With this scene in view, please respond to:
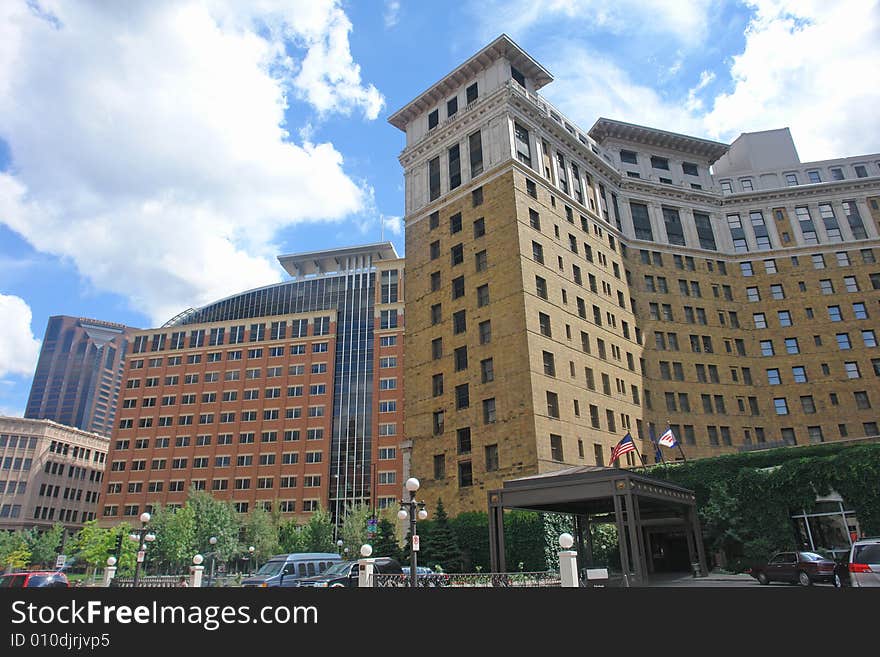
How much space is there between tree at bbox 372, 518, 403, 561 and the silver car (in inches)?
1095

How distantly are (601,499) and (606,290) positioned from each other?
1159 inches

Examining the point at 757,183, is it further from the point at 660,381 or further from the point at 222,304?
the point at 222,304

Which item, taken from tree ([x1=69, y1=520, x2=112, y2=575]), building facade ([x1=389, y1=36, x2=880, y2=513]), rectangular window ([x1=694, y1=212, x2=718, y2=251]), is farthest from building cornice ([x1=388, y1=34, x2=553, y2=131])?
tree ([x1=69, y1=520, x2=112, y2=575])

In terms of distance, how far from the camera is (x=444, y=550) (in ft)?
121

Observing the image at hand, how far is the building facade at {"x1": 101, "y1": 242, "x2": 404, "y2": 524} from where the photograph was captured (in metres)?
91.1

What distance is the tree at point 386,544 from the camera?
125ft

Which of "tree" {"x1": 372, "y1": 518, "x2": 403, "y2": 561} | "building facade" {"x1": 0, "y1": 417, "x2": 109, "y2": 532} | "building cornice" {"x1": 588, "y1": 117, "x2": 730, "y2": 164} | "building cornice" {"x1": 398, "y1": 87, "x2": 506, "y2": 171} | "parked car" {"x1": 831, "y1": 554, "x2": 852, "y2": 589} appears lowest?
"parked car" {"x1": 831, "y1": 554, "x2": 852, "y2": 589}

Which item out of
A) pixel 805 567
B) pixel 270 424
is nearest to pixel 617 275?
pixel 805 567

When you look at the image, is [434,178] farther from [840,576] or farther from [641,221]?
[840,576]

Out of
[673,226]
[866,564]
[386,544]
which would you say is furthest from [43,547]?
[866,564]

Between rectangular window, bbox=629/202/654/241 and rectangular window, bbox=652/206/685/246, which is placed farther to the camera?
rectangular window, bbox=652/206/685/246

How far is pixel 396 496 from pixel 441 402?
43314 millimetres

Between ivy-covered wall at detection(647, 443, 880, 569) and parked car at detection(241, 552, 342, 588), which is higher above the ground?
ivy-covered wall at detection(647, 443, 880, 569)

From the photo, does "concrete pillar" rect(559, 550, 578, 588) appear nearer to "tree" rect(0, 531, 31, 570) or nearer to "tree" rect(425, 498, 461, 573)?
"tree" rect(425, 498, 461, 573)
